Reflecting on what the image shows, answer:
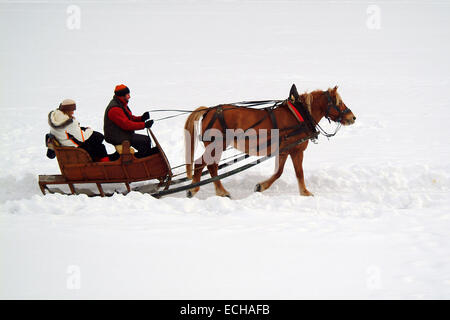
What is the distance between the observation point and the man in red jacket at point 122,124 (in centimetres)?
662

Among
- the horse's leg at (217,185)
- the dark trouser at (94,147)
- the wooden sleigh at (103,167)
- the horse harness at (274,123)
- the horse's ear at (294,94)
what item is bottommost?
the horse's leg at (217,185)

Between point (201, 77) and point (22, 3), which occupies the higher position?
point (22, 3)

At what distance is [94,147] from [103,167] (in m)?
0.37

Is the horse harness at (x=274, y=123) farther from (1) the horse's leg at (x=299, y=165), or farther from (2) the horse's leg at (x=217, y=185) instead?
(2) the horse's leg at (x=217, y=185)

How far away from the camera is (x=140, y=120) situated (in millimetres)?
6996

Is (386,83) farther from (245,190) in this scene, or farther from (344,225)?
(344,225)

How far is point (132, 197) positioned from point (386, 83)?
12267 millimetres

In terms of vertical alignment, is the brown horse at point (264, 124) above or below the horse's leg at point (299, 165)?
above

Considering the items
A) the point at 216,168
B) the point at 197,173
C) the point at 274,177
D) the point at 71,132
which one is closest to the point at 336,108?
the point at 274,177

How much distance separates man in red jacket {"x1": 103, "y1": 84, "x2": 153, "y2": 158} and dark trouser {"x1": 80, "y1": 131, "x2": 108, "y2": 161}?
0.15m

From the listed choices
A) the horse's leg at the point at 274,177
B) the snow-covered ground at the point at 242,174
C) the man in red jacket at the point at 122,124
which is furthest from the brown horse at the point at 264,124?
the snow-covered ground at the point at 242,174

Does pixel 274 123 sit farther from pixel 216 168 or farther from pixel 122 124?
pixel 122 124

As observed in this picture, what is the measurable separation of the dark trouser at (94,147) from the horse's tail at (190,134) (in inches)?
47.2

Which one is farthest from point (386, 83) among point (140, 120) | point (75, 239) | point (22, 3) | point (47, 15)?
point (22, 3)
